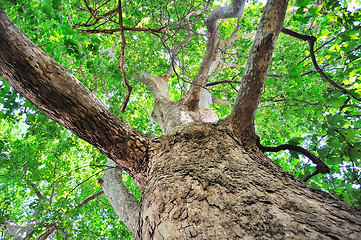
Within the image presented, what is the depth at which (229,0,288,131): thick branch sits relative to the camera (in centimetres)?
172

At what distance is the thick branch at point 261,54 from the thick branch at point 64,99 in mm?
1085

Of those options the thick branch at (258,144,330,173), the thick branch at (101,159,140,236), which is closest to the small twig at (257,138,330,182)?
the thick branch at (258,144,330,173)

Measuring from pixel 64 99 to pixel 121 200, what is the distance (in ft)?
5.48

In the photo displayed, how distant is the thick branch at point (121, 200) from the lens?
7.57 feet

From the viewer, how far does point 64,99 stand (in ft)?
5.03

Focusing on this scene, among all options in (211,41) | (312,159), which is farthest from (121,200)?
(211,41)

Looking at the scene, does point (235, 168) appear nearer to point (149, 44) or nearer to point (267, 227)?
point (267, 227)

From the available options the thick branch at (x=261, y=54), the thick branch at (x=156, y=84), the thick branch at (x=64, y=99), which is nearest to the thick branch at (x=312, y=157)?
the thick branch at (x=261, y=54)

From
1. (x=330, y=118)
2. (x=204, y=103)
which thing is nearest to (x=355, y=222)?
(x=330, y=118)

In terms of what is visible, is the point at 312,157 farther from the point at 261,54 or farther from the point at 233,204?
the point at 233,204

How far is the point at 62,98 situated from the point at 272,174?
1701 millimetres

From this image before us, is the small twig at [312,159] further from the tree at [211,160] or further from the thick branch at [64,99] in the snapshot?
the thick branch at [64,99]

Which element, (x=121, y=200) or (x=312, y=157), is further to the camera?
(x=121, y=200)

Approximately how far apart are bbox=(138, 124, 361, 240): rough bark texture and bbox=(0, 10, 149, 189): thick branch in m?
0.41
